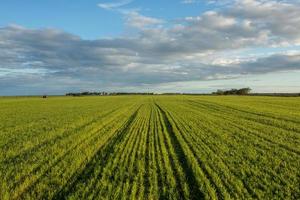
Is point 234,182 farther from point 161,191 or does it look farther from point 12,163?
point 12,163

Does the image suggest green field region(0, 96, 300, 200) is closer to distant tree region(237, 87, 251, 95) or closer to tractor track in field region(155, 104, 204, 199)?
tractor track in field region(155, 104, 204, 199)

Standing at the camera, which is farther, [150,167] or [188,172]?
[150,167]

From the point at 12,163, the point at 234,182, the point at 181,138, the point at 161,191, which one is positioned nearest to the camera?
the point at 161,191

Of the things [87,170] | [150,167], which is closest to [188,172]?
[150,167]

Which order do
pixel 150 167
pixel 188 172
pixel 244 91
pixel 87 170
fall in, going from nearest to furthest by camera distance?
pixel 188 172
pixel 87 170
pixel 150 167
pixel 244 91

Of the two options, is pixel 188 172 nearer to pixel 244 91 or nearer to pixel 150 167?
pixel 150 167

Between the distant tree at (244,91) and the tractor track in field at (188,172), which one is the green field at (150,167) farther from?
the distant tree at (244,91)

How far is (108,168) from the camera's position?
398 inches

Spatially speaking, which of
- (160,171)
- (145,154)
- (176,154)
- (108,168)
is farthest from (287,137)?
(108,168)

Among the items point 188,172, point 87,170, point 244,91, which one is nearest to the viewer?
point 188,172

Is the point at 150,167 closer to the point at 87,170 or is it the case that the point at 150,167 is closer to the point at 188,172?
the point at 188,172

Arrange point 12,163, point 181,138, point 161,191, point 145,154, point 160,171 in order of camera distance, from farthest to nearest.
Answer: point 181,138
point 145,154
point 12,163
point 160,171
point 161,191

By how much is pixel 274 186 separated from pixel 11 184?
7.31m

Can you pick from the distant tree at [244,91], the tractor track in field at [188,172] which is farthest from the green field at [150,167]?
the distant tree at [244,91]
